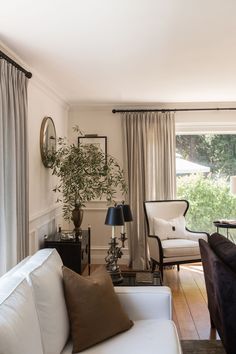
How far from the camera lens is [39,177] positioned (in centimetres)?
368

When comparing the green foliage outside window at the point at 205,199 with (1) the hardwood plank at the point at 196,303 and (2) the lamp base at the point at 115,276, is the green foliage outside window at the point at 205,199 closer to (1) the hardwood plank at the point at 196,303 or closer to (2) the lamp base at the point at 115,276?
(1) the hardwood plank at the point at 196,303

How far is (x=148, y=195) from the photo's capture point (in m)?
4.96

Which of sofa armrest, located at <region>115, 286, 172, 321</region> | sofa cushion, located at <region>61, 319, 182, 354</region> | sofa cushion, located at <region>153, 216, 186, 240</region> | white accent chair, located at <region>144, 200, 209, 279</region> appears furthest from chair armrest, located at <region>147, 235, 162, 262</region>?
sofa cushion, located at <region>61, 319, 182, 354</region>

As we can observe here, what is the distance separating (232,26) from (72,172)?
7.36 feet

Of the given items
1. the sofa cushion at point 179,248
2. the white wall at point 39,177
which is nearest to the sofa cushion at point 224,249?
the sofa cushion at point 179,248

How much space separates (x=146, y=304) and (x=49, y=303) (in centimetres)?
75

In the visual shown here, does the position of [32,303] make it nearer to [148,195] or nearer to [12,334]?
[12,334]

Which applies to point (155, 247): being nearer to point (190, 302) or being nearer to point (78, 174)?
point (190, 302)

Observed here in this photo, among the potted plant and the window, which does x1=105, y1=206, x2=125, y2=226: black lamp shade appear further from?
the window

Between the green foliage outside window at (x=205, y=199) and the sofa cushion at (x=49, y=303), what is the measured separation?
12.1 ft

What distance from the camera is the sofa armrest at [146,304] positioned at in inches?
85.1

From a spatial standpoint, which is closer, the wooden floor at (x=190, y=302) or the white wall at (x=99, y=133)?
the wooden floor at (x=190, y=302)

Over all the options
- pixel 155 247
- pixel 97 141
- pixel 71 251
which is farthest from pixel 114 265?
pixel 97 141

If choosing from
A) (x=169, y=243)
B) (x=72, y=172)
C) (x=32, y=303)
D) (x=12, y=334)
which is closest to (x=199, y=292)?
(x=169, y=243)
